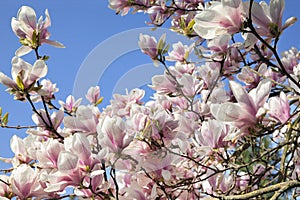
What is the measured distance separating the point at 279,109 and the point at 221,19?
0.25 meters

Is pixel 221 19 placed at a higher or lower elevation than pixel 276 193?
higher

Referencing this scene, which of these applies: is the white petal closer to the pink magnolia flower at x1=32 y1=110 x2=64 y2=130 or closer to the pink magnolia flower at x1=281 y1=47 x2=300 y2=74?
the pink magnolia flower at x1=32 y1=110 x2=64 y2=130

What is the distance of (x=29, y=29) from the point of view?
3.59 feet

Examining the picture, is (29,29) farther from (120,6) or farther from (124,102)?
(120,6)

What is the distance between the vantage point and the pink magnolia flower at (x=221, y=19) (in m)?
0.73

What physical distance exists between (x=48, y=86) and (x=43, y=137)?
28 centimetres

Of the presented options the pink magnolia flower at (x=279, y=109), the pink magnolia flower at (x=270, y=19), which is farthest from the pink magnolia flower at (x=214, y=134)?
the pink magnolia flower at (x=270, y=19)

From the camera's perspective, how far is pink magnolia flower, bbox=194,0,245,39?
73 cm

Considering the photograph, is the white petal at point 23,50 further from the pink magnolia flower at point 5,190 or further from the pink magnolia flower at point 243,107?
the pink magnolia flower at point 243,107

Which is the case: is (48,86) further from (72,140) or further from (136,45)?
(72,140)

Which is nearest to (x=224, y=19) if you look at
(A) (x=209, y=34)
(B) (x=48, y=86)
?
(A) (x=209, y=34)

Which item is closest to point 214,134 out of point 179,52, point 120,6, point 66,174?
point 66,174

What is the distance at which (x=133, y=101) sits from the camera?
142cm

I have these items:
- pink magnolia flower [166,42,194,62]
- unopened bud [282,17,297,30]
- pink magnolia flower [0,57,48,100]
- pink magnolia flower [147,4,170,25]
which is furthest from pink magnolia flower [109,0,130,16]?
unopened bud [282,17,297,30]
